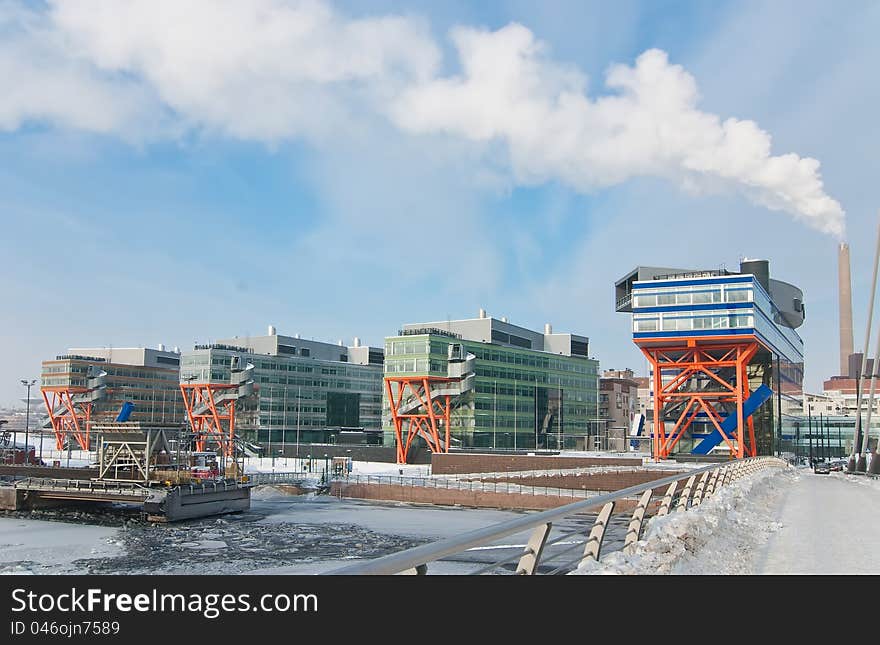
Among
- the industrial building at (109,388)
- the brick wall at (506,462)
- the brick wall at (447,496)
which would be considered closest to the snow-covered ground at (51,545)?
the brick wall at (447,496)

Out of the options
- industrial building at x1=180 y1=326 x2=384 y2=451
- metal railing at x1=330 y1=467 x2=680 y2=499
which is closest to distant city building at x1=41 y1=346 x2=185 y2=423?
industrial building at x1=180 y1=326 x2=384 y2=451

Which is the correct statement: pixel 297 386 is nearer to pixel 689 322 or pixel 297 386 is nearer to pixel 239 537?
pixel 689 322

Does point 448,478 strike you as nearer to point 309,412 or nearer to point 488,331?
point 488,331

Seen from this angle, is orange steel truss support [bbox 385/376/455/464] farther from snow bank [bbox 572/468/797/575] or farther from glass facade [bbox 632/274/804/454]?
snow bank [bbox 572/468/797/575]

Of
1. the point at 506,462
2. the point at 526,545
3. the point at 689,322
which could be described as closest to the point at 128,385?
the point at 506,462

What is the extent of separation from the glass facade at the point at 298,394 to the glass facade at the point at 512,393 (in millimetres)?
26474

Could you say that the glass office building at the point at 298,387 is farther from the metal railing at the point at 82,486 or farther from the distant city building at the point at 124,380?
the metal railing at the point at 82,486

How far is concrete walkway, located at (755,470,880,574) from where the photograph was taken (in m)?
11.7

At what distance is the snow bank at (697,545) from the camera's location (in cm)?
938

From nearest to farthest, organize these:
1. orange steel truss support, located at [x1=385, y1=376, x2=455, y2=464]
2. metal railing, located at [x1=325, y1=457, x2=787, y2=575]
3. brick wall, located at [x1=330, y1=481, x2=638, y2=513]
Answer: metal railing, located at [x1=325, y1=457, x2=787, y2=575] < brick wall, located at [x1=330, y1=481, x2=638, y2=513] < orange steel truss support, located at [x1=385, y1=376, x2=455, y2=464]

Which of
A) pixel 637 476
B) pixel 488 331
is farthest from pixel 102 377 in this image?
pixel 637 476

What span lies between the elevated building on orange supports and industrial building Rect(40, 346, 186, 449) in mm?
98937
